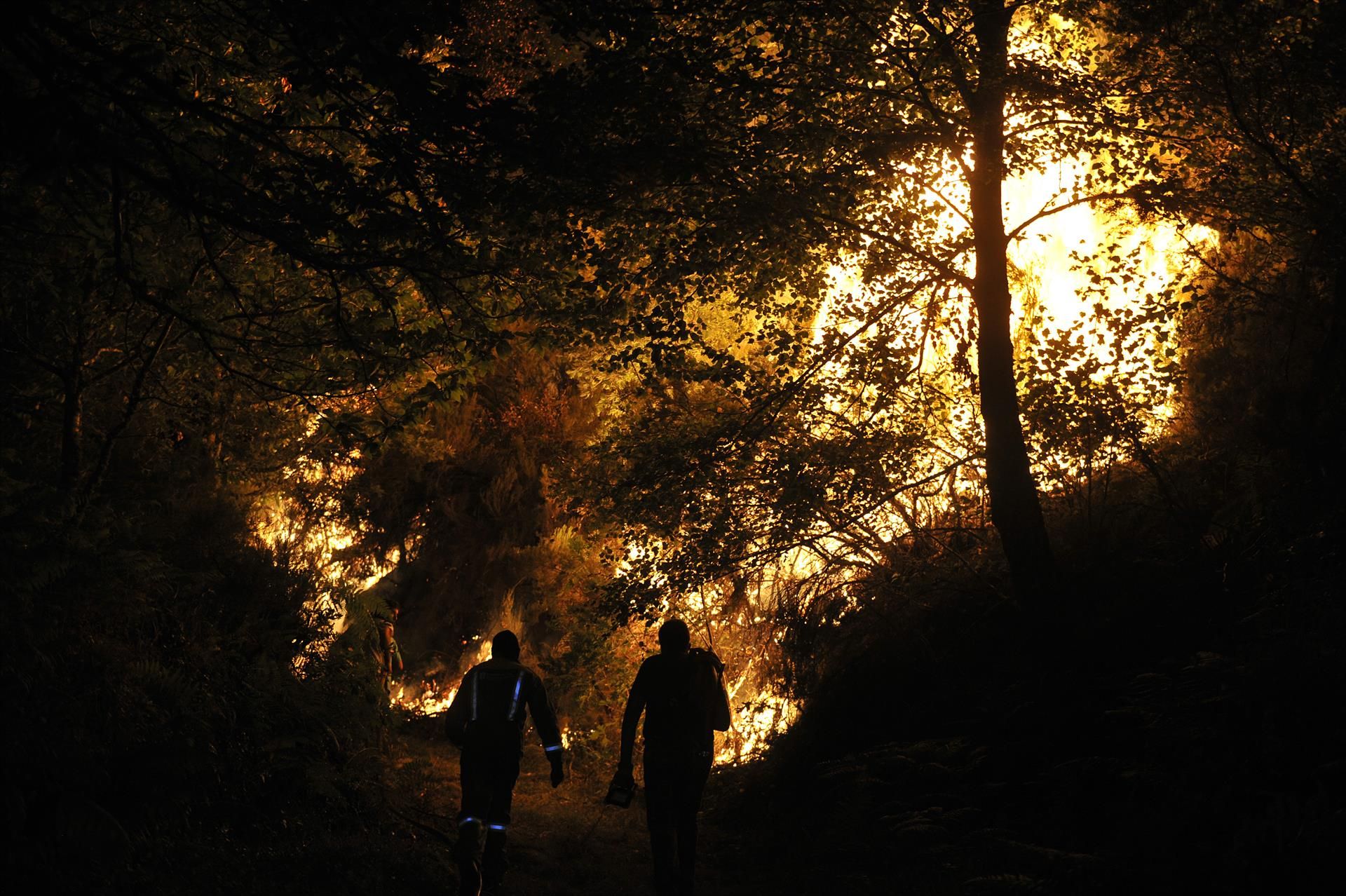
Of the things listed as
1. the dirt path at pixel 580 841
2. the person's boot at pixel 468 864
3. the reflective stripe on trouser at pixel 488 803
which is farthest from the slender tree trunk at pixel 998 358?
the person's boot at pixel 468 864

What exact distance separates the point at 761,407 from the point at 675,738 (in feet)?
15.0

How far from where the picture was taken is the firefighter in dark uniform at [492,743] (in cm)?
807

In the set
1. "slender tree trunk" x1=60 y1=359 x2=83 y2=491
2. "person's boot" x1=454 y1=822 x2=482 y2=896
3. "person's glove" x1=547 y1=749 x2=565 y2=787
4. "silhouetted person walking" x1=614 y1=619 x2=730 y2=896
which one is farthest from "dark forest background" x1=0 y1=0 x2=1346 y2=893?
"person's glove" x1=547 y1=749 x2=565 y2=787

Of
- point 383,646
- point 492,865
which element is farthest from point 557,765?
point 383,646

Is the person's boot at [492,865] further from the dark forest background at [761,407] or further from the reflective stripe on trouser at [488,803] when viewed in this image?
the dark forest background at [761,407]

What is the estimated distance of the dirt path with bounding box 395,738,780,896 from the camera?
31.2ft

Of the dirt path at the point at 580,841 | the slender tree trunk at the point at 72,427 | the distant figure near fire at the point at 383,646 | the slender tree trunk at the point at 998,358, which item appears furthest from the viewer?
the distant figure near fire at the point at 383,646

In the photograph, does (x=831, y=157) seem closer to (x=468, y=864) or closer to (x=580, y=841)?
(x=468, y=864)

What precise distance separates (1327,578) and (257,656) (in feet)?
30.9

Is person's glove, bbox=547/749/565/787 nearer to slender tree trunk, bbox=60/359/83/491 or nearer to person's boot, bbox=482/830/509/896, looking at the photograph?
person's boot, bbox=482/830/509/896

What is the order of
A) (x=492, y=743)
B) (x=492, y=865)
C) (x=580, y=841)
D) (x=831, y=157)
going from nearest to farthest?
(x=492, y=865)
(x=492, y=743)
(x=831, y=157)
(x=580, y=841)

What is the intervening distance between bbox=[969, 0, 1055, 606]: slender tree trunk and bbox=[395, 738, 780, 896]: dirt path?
415cm

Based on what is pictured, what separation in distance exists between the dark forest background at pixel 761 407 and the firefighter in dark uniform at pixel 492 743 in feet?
2.85

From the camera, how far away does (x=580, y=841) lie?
1152 centimetres
